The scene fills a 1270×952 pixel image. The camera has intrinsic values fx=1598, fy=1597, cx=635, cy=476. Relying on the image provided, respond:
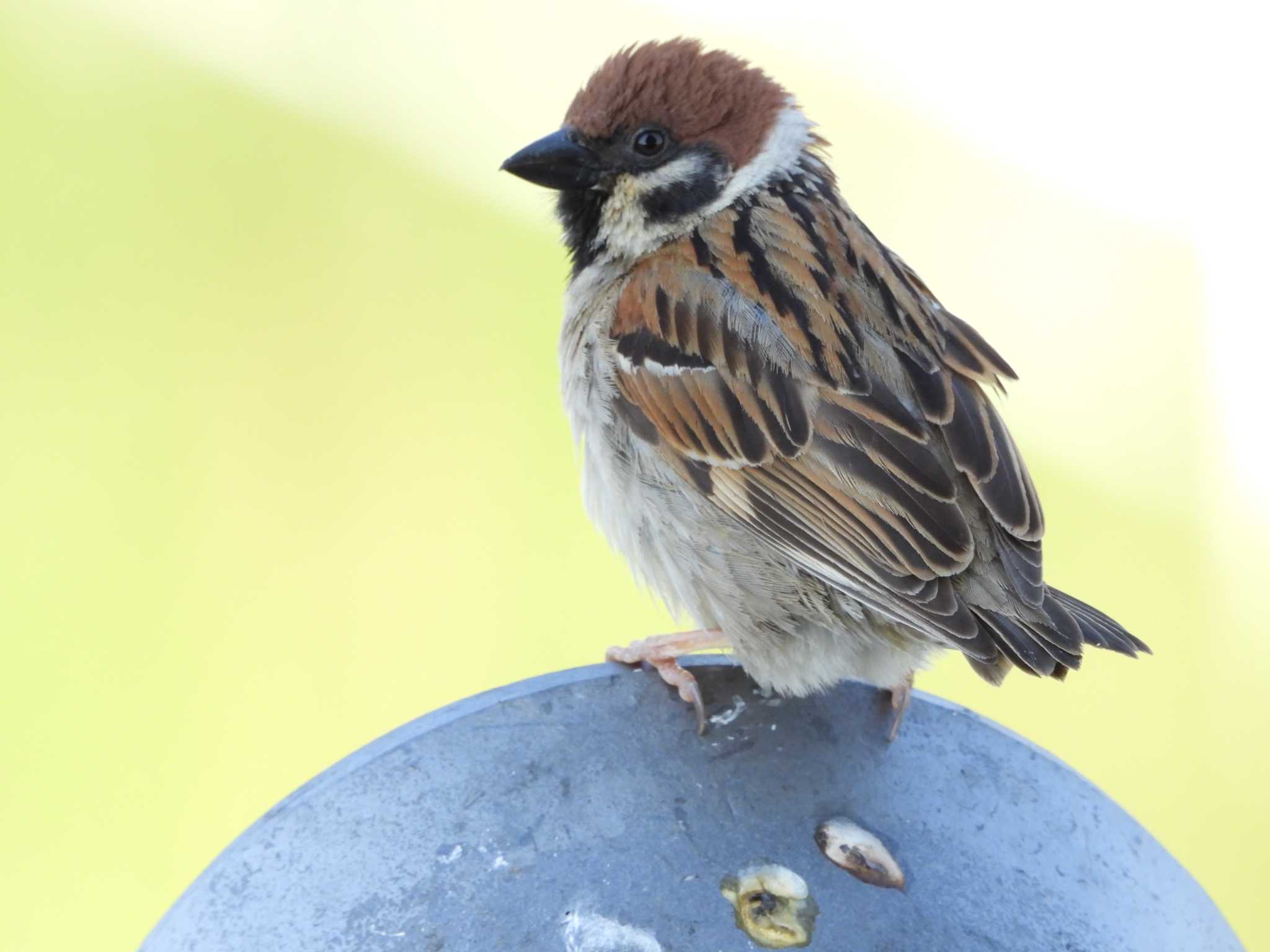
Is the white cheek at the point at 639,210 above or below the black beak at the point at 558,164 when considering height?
below

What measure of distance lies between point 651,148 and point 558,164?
118mm

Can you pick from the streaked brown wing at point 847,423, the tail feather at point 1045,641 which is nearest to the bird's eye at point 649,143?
the streaked brown wing at point 847,423

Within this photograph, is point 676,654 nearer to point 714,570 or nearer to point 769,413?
point 714,570

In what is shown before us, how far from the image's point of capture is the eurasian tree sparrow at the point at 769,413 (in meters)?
1.67

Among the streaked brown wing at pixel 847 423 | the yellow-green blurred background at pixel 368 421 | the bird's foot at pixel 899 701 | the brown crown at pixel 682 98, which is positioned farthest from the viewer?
the yellow-green blurred background at pixel 368 421

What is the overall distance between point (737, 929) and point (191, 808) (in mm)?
1845

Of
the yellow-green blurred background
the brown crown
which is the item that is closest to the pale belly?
the brown crown

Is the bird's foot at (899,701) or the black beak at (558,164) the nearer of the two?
the bird's foot at (899,701)

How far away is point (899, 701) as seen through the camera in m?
1.61

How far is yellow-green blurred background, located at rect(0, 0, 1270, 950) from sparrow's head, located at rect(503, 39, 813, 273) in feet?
3.47

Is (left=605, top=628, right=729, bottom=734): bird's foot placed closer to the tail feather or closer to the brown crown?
the tail feather

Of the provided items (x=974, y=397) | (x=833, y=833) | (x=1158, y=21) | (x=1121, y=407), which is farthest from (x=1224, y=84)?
(x=833, y=833)

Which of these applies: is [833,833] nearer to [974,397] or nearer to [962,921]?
[962,921]

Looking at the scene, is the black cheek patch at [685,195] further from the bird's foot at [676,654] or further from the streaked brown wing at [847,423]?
the bird's foot at [676,654]
